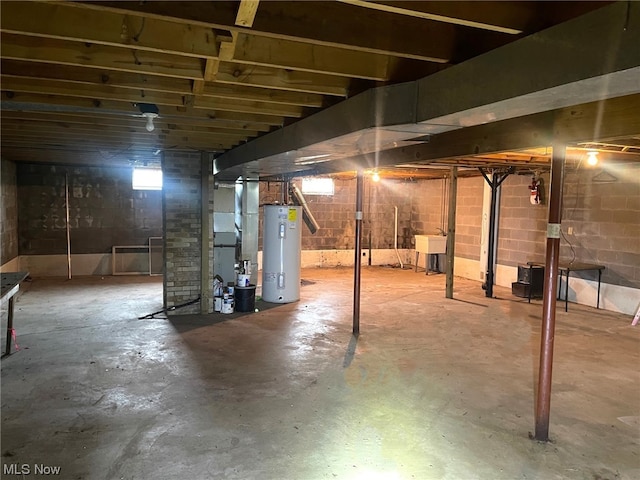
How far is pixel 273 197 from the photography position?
32.8 feet

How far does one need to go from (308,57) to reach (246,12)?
747mm

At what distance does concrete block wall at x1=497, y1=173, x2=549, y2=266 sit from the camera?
25.1ft

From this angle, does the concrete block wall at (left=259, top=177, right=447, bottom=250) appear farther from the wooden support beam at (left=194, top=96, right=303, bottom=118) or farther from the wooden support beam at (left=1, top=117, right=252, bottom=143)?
the wooden support beam at (left=194, top=96, right=303, bottom=118)

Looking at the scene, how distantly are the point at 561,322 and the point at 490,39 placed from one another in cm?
496

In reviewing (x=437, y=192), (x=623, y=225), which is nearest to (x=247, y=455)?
(x=623, y=225)

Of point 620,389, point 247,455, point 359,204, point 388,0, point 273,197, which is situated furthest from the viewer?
point 273,197

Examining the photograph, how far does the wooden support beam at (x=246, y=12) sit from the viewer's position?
1495 millimetres

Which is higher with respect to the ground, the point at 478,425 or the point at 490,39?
the point at 490,39

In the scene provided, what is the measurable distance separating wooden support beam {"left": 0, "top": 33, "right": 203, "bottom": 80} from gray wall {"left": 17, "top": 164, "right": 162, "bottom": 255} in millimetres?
7405

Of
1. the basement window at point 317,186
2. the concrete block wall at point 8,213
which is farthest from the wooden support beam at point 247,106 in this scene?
the basement window at point 317,186

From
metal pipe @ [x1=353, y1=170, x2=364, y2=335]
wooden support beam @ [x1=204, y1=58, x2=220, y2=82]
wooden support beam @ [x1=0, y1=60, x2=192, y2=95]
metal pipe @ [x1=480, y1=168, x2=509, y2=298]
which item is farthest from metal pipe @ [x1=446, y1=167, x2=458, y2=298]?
wooden support beam @ [x1=204, y1=58, x2=220, y2=82]

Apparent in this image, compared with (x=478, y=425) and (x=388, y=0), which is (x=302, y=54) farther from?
(x=478, y=425)

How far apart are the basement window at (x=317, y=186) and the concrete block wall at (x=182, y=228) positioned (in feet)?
14.6

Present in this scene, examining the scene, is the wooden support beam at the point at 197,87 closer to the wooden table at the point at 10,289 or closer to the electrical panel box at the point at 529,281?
the wooden table at the point at 10,289
